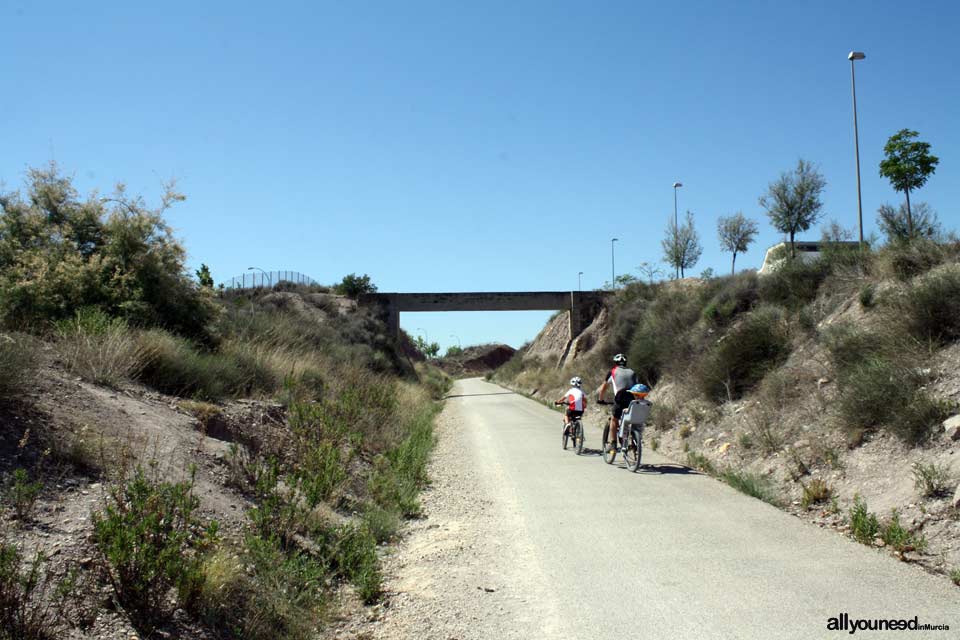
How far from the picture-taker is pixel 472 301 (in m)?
54.0

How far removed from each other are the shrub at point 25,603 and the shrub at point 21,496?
0.78m

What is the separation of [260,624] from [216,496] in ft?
8.72

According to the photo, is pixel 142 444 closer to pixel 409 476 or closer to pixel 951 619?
pixel 409 476

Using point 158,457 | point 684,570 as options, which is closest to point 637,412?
point 684,570

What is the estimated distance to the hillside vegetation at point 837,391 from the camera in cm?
794

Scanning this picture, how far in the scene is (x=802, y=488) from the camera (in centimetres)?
Result: 935

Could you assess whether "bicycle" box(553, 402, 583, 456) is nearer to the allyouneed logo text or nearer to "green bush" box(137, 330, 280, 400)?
"green bush" box(137, 330, 280, 400)

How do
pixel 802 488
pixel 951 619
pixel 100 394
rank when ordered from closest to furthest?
pixel 951 619, pixel 100 394, pixel 802 488

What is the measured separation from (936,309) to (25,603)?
12.5 meters

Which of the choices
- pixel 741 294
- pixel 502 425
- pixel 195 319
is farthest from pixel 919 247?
pixel 195 319

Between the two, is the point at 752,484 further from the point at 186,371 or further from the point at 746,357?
the point at 186,371

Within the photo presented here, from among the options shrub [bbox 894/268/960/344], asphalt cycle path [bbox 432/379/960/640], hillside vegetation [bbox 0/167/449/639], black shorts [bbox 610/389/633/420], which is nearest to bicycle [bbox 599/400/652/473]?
black shorts [bbox 610/389/633/420]

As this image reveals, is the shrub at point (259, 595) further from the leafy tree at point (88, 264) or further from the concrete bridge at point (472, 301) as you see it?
the concrete bridge at point (472, 301)

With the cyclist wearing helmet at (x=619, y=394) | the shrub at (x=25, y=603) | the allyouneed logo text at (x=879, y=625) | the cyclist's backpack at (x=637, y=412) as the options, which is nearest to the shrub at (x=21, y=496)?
the shrub at (x=25, y=603)
